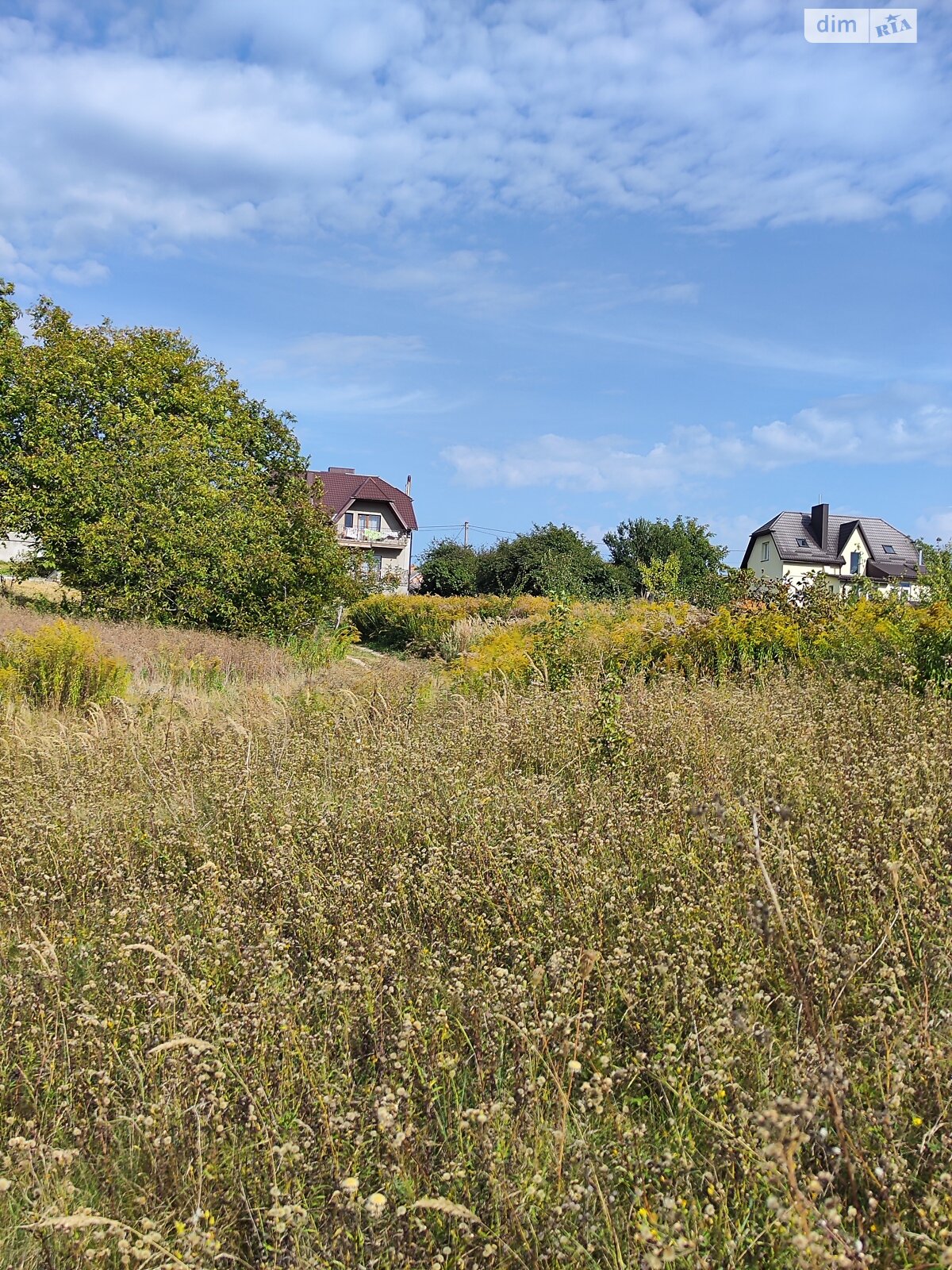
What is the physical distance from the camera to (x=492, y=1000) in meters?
2.68

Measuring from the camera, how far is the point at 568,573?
3441 centimetres

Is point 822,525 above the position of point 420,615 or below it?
above

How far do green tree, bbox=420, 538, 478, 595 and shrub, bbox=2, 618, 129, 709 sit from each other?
124 feet

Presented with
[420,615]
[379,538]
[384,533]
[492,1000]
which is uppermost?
[384,533]

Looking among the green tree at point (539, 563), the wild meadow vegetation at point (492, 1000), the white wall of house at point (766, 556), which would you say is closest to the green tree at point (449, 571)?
the green tree at point (539, 563)

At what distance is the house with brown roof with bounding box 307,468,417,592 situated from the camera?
2188 inches

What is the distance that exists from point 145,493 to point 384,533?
39.0 metres

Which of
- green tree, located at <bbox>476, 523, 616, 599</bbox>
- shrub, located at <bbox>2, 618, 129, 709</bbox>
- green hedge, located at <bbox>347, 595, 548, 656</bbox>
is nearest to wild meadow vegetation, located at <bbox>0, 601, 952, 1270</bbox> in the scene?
shrub, located at <bbox>2, 618, 129, 709</bbox>

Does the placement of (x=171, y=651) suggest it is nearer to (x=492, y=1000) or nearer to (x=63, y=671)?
(x=63, y=671)

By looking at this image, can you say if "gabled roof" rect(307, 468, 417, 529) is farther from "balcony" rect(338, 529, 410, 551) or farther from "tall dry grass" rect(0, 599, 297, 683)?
"tall dry grass" rect(0, 599, 297, 683)

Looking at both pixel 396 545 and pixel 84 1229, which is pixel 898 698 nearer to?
pixel 84 1229

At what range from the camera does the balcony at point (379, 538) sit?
54906 millimetres

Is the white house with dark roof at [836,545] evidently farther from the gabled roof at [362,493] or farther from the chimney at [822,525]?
the gabled roof at [362,493]

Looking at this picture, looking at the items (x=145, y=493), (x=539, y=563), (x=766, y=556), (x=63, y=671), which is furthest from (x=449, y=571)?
(x=63, y=671)
